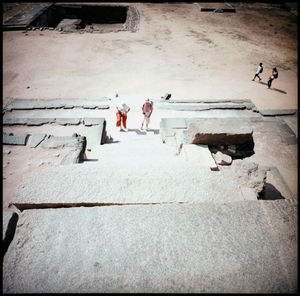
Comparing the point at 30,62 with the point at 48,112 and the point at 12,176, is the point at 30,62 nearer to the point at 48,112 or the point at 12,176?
the point at 48,112

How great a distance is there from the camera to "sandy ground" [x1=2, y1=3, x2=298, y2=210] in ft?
32.0

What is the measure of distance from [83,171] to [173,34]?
17.1 meters

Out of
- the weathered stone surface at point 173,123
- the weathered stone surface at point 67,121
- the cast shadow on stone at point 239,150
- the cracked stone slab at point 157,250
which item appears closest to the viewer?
the cracked stone slab at point 157,250

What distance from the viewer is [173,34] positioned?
1589cm

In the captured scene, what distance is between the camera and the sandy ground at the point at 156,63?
9.77m

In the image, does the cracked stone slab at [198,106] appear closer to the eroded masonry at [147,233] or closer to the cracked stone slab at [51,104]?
the cracked stone slab at [51,104]

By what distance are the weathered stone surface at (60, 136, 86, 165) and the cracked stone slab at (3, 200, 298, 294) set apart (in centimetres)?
217

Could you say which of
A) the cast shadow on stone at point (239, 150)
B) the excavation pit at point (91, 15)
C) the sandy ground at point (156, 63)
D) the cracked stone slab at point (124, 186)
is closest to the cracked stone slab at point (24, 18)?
the excavation pit at point (91, 15)

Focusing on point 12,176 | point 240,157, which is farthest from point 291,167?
point 12,176

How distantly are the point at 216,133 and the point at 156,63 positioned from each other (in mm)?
9483

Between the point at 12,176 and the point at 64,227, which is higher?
the point at 64,227

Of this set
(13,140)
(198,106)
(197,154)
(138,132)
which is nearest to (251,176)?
(197,154)

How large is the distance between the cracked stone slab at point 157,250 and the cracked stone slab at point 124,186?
197mm

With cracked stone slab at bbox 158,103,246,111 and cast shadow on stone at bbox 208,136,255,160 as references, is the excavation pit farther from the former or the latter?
cast shadow on stone at bbox 208,136,255,160
